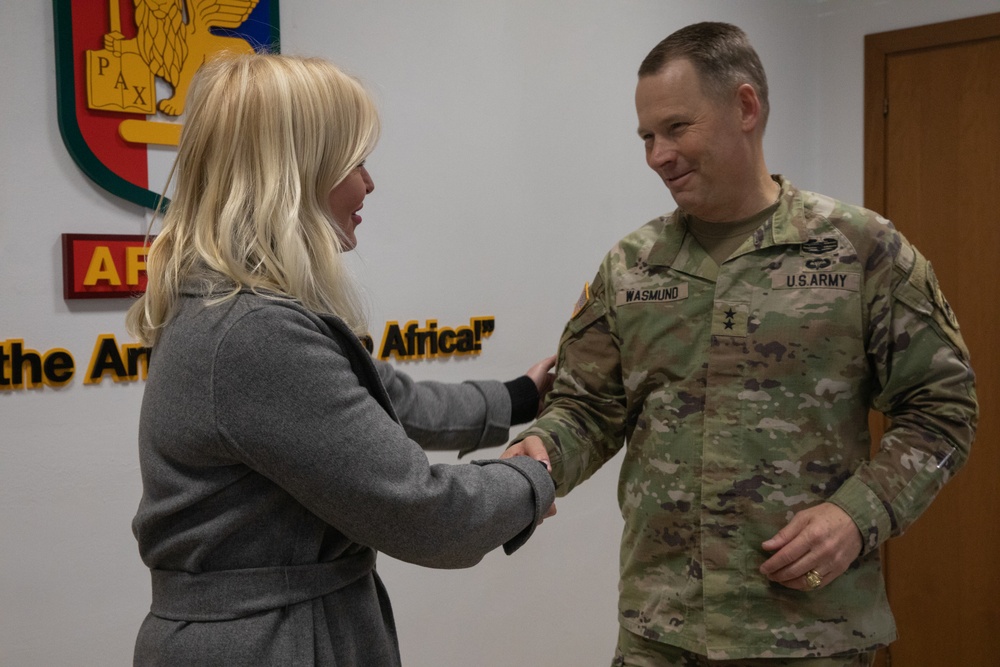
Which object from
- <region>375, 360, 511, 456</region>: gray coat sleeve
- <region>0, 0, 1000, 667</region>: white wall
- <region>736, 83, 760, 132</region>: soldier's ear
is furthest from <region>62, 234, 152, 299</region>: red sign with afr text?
<region>736, 83, 760, 132</region>: soldier's ear

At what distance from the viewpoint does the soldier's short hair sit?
69.3 inches

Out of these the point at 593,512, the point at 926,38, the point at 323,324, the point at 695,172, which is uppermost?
the point at 926,38

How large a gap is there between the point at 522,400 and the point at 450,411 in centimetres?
20

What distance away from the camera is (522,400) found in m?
2.01

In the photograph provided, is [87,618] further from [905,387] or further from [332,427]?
[905,387]

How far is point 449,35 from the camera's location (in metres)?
2.74

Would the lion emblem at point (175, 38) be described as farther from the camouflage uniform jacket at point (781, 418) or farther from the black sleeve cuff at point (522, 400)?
the camouflage uniform jacket at point (781, 418)

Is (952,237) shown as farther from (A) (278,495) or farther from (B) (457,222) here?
(A) (278,495)

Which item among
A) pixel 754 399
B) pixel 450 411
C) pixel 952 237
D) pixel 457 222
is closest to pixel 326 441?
pixel 450 411

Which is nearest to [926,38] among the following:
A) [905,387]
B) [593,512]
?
[593,512]

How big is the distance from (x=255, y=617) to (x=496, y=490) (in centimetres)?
37

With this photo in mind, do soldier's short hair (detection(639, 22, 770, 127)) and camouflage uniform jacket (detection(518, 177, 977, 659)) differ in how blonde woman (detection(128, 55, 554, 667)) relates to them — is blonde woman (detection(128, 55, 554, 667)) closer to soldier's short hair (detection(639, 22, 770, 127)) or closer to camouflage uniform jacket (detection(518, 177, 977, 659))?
camouflage uniform jacket (detection(518, 177, 977, 659))

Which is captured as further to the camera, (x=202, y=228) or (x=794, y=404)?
(x=794, y=404)

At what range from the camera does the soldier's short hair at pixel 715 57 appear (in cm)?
176
